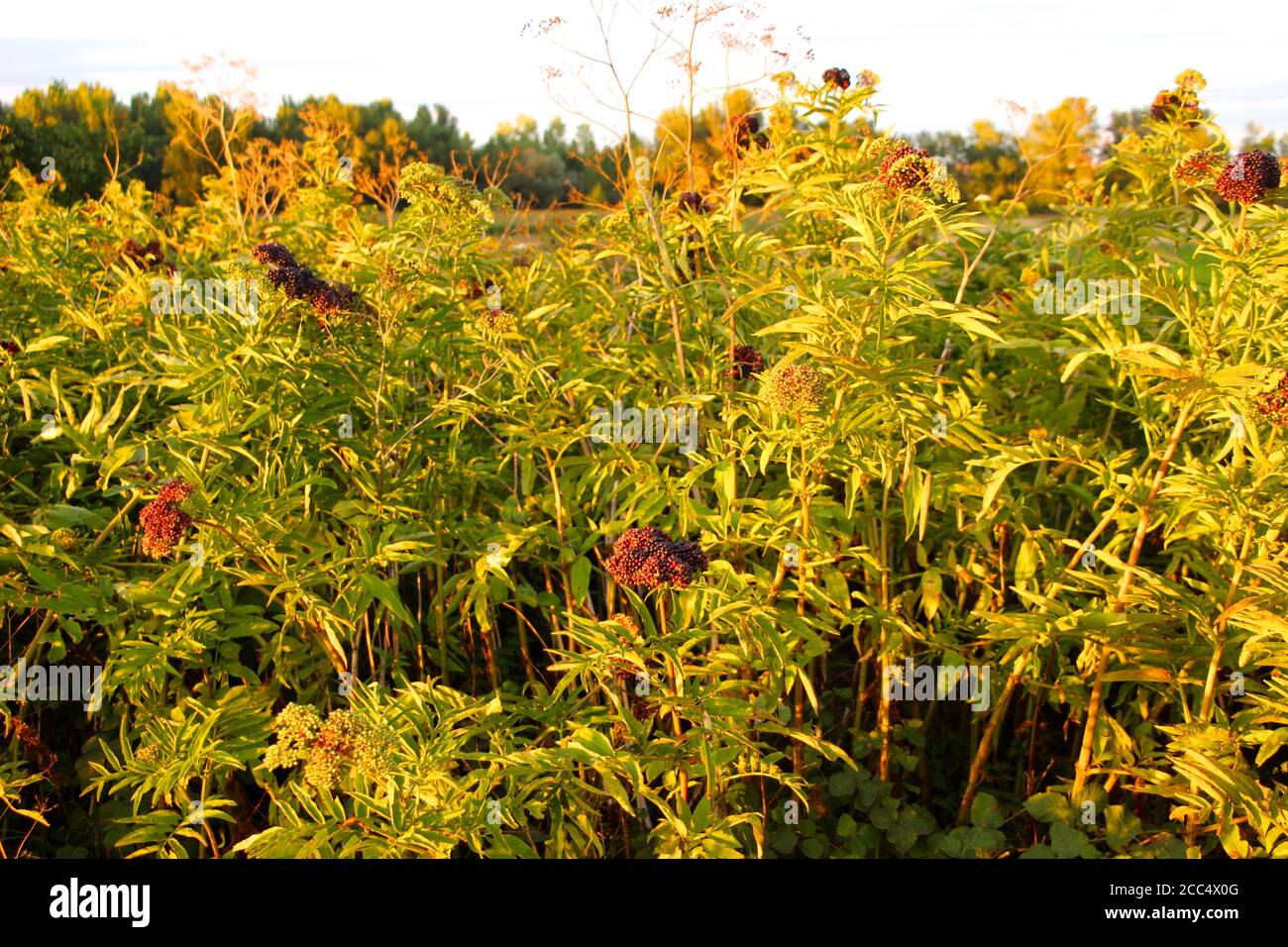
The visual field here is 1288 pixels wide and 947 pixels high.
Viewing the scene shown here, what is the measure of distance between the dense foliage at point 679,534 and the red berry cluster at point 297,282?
0.01 m

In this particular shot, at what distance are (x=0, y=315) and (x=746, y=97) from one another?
2.88m

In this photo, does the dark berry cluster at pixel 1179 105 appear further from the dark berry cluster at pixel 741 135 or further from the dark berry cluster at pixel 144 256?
the dark berry cluster at pixel 144 256

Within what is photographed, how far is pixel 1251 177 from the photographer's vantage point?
102 inches

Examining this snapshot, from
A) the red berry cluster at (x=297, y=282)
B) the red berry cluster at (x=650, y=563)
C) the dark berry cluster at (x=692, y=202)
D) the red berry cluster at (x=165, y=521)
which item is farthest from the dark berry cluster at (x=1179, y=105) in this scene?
the red berry cluster at (x=165, y=521)

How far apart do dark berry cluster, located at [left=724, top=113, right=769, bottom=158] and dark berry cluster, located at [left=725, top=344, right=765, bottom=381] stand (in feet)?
3.23

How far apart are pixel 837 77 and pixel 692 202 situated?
29.1 inches

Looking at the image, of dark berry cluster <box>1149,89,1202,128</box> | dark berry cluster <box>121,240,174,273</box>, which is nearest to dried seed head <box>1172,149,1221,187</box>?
dark berry cluster <box>1149,89,1202,128</box>

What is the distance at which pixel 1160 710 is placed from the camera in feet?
11.5

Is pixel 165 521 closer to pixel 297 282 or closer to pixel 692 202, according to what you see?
pixel 297 282

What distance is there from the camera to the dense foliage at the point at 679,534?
2568 mm

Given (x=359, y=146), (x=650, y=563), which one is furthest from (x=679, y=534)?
(x=359, y=146)
